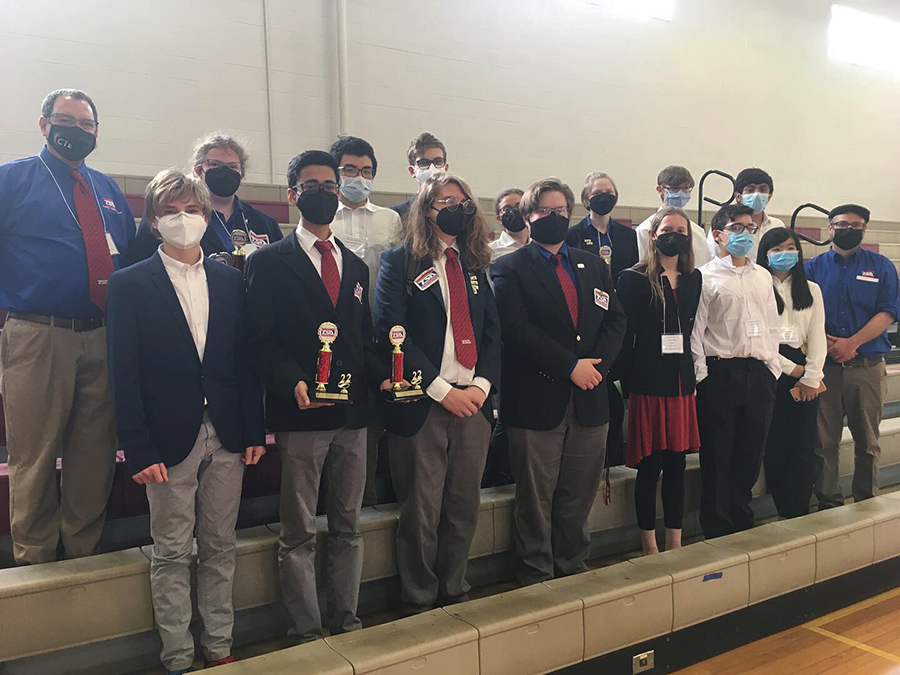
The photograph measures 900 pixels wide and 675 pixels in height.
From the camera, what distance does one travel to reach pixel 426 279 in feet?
7.19

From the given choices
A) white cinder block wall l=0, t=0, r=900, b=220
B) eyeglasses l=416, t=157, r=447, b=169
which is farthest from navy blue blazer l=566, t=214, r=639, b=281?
white cinder block wall l=0, t=0, r=900, b=220

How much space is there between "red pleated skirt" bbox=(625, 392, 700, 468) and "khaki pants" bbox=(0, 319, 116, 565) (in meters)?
1.88

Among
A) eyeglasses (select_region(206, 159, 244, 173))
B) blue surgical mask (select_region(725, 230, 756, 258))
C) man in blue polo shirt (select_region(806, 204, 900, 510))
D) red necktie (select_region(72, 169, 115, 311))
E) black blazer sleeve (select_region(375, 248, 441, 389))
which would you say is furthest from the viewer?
man in blue polo shirt (select_region(806, 204, 900, 510))

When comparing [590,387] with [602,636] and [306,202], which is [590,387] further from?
[306,202]

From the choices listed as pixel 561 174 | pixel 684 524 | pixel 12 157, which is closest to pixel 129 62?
pixel 12 157

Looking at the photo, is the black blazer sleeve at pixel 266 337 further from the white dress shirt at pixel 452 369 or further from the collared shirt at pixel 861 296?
the collared shirt at pixel 861 296

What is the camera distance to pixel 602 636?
207 centimetres

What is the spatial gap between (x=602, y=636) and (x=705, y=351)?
4.26ft

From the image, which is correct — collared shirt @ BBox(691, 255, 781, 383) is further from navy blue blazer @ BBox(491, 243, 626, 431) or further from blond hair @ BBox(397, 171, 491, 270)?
blond hair @ BBox(397, 171, 491, 270)

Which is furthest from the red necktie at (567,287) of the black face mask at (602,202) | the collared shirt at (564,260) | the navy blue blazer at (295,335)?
the navy blue blazer at (295,335)

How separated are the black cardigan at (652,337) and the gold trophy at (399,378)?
3.29 ft

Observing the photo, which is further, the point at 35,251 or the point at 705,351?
the point at 705,351

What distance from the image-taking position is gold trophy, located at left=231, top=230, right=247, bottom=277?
7.26ft

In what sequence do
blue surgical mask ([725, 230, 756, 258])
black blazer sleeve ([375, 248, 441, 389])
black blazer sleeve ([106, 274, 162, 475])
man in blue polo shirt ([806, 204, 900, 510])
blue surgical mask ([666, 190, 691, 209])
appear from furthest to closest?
blue surgical mask ([666, 190, 691, 209]) < man in blue polo shirt ([806, 204, 900, 510]) < blue surgical mask ([725, 230, 756, 258]) < black blazer sleeve ([375, 248, 441, 389]) < black blazer sleeve ([106, 274, 162, 475])
